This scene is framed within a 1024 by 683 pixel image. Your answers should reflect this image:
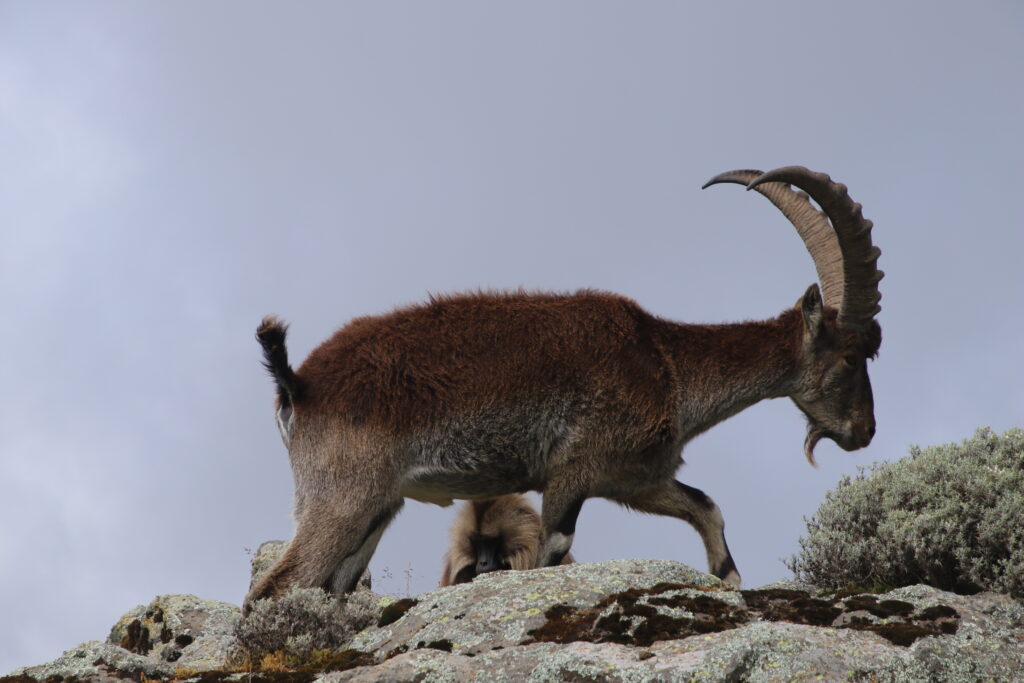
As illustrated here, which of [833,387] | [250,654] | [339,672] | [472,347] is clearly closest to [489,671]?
[339,672]

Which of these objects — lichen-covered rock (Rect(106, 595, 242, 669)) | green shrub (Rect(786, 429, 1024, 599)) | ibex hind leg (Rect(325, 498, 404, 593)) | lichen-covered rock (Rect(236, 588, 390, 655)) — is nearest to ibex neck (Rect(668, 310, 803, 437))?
green shrub (Rect(786, 429, 1024, 599))

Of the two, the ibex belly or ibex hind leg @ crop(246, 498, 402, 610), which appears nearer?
ibex hind leg @ crop(246, 498, 402, 610)

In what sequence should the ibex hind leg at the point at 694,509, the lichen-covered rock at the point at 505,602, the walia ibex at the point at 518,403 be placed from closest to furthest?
the lichen-covered rock at the point at 505,602 → the walia ibex at the point at 518,403 → the ibex hind leg at the point at 694,509

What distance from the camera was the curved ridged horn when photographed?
363 inches

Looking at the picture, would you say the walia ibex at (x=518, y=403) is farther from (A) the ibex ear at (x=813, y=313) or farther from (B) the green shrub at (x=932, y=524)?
(B) the green shrub at (x=932, y=524)

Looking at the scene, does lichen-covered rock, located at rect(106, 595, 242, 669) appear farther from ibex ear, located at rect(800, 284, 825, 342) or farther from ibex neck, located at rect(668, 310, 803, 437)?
ibex ear, located at rect(800, 284, 825, 342)

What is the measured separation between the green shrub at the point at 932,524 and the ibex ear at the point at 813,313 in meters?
1.25

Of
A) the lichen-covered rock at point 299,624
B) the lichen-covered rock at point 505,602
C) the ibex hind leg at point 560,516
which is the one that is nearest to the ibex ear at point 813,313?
the ibex hind leg at point 560,516

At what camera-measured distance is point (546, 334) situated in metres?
8.94

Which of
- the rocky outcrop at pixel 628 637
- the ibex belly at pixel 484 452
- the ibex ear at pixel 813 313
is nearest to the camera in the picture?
the rocky outcrop at pixel 628 637

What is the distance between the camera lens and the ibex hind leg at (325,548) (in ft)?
27.1

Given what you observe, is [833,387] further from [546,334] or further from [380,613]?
[380,613]

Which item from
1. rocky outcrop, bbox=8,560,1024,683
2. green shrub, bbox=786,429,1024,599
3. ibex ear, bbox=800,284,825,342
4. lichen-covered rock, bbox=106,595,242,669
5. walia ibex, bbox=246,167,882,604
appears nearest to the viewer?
rocky outcrop, bbox=8,560,1024,683

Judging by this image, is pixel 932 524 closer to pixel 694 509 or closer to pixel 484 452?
pixel 694 509
